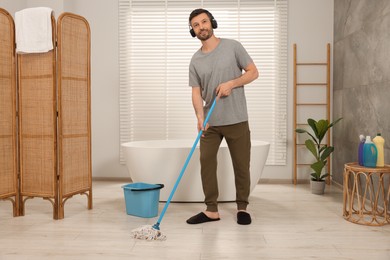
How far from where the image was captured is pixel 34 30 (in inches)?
124

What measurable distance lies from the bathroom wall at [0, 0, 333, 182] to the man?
2032 millimetres

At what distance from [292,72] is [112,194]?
8.27 ft

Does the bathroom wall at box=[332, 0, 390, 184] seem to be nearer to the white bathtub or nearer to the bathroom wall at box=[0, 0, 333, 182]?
the bathroom wall at box=[0, 0, 333, 182]

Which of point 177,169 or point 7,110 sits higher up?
point 7,110

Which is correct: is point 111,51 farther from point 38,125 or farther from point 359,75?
point 359,75

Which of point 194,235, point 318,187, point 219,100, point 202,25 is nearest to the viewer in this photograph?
point 194,235

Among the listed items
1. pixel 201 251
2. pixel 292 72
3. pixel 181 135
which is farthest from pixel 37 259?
pixel 292 72

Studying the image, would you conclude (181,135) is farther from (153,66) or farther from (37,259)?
(37,259)

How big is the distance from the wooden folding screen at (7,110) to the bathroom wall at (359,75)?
119 inches

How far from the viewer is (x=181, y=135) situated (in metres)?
5.07

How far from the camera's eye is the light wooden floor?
2428 millimetres

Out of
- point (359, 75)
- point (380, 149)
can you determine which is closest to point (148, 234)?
point (380, 149)

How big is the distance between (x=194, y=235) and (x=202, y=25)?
4.77 ft

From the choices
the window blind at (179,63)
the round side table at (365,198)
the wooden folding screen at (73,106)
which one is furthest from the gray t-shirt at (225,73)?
the window blind at (179,63)
